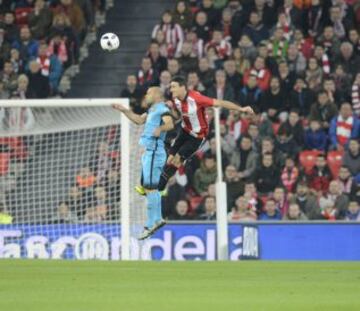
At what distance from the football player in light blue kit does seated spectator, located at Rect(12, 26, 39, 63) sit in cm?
953

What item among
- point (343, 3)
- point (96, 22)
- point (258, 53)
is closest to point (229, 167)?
point (258, 53)

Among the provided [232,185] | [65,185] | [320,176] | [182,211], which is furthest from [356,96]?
[65,185]

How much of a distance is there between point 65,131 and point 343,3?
7.36 meters

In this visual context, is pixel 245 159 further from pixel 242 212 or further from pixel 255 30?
pixel 255 30

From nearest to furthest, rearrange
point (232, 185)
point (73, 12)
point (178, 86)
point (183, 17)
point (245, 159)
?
1. point (178, 86)
2. point (232, 185)
3. point (245, 159)
4. point (183, 17)
5. point (73, 12)

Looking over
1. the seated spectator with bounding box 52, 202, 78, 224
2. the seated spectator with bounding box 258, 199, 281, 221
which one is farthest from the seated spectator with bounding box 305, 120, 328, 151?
the seated spectator with bounding box 52, 202, 78, 224

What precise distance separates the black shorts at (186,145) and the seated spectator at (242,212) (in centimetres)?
485

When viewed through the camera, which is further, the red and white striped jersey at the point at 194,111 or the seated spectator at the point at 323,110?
the seated spectator at the point at 323,110

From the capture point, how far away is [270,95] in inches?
1026

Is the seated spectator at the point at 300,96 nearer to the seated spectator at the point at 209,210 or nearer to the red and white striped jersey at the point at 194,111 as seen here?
the seated spectator at the point at 209,210

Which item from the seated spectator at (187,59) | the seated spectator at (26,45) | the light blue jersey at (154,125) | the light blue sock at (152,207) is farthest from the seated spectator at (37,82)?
the light blue sock at (152,207)

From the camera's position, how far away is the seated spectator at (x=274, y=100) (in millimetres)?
26000

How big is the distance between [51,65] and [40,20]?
127 centimetres

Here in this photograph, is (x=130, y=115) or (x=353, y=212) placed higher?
(x=130, y=115)
